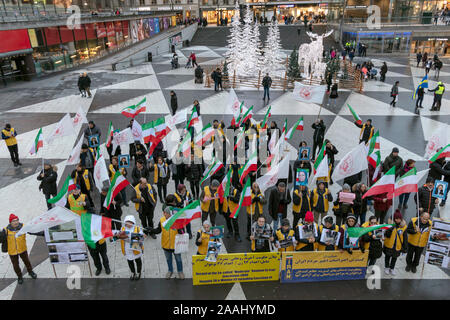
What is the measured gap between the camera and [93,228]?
20.5 feet

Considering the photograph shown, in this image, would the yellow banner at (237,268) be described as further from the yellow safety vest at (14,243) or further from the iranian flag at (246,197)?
the yellow safety vest at (14,243)

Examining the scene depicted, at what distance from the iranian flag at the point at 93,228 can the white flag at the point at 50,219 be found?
0.80 ft

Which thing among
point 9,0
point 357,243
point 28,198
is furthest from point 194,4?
point 357,243

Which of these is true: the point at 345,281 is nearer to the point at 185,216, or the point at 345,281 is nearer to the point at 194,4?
the point at 185,216

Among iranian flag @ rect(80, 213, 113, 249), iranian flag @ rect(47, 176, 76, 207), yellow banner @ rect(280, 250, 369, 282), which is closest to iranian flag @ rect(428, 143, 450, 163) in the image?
yellow banner @ rect(280, 250, 369, 282)

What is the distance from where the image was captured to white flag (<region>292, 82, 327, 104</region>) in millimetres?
11875

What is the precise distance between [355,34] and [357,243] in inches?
1322

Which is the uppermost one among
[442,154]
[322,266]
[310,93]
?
[310,93]

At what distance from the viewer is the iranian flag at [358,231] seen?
6.30 meters

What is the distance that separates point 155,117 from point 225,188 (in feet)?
35.1

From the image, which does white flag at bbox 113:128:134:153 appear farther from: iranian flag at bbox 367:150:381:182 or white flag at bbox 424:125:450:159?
white flag at bbox 424:125:450:159

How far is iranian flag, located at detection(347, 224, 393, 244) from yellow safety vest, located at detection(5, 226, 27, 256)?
6.49 meters

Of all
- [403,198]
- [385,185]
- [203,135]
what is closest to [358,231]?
[385,185]

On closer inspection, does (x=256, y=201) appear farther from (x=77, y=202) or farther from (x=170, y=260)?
(x=77, y=202)
